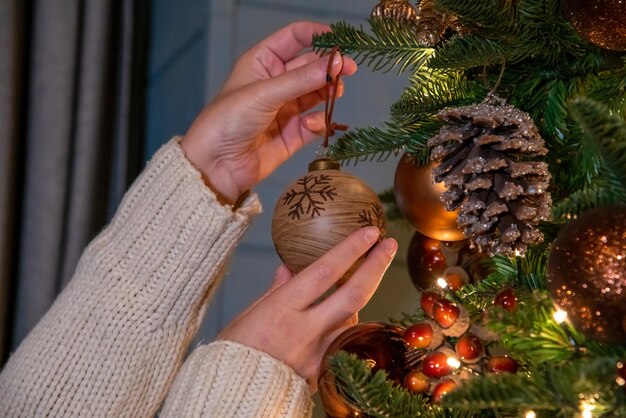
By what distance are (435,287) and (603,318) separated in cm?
20

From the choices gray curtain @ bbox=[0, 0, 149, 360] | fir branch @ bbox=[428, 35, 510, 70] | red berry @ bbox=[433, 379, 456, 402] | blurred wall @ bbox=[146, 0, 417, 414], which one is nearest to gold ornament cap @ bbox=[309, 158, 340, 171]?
fir branch @ bbox=[428, 35, 510, 70]

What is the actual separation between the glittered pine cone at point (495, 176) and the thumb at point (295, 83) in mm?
176

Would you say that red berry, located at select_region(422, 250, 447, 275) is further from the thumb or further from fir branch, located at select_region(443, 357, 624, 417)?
fir branch, located at select_region(443, 357, 624, 417)

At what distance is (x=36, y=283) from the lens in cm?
111

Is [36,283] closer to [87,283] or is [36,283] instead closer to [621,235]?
[87,283]

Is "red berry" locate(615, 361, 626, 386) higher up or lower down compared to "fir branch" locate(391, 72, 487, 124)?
lower down

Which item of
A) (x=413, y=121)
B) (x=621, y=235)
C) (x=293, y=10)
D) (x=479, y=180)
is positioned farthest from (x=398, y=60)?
(x=293, y=10)

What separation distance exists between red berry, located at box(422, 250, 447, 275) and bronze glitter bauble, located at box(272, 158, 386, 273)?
0.53ft

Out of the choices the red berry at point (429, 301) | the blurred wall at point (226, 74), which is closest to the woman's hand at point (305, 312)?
the red berry at point (429, 301)

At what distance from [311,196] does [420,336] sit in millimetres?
144

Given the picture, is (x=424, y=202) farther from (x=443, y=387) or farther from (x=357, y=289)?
(x=443, y=387)

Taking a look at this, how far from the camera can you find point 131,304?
688 millimetres

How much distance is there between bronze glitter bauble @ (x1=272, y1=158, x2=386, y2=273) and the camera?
0.52 m

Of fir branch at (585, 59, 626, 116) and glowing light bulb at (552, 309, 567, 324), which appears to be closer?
glowing light bulb at (552, 309, 567, 324)
